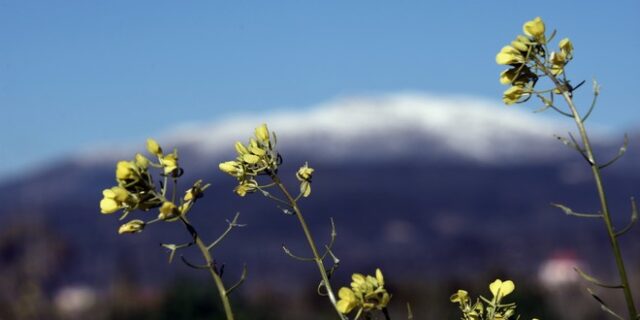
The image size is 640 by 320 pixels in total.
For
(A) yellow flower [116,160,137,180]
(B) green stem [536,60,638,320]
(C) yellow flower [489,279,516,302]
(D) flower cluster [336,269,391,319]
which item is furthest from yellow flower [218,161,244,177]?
(B) green stem [536,60,638,320]

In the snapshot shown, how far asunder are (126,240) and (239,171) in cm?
14851

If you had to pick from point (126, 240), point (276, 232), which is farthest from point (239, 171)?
point (276, 232)

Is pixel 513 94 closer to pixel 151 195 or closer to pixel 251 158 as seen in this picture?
pixel 251 158

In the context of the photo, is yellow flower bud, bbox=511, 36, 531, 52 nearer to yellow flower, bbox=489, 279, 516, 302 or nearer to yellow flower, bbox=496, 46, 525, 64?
yellow flower, bbox=496, 46, 525, 64

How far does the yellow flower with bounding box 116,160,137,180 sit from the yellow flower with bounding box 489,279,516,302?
2.07 feet

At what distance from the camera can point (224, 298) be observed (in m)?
1.58

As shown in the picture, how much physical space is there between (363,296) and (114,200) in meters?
0.41

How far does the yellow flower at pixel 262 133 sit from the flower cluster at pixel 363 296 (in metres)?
0.38

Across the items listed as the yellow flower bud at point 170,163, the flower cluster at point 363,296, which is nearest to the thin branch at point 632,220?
the flower cluster at point 363,296

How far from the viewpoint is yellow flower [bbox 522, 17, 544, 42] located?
5.75 ft

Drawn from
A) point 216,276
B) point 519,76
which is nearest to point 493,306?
point 519,76

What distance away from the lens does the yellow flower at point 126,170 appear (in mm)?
1613

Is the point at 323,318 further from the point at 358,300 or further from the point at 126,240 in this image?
the point at 126,240

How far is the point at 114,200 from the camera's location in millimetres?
1648
